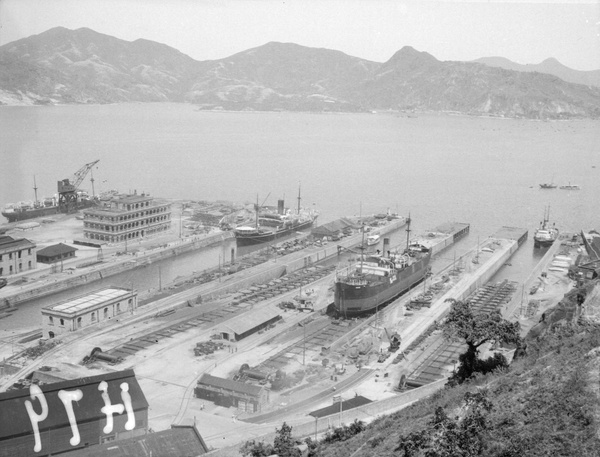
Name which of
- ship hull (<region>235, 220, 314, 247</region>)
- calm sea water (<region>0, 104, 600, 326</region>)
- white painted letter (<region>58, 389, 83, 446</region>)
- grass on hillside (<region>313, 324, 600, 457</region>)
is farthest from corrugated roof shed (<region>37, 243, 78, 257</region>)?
grass on hillside (<region>313, 324, 600, 457</region>)

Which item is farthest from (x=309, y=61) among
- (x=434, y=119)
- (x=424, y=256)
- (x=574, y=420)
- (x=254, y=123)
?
(x=574, y=420)

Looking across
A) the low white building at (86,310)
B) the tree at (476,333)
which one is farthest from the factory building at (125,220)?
the tree at (476,333)

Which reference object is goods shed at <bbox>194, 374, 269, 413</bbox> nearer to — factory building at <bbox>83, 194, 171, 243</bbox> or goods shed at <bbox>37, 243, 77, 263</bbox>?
goods shed at <bbox>37, 243, 77, 263</bbox>

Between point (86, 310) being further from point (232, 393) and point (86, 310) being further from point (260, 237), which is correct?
point (260, 237)

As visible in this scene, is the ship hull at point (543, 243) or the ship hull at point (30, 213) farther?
the ship hull at point (30, 213)

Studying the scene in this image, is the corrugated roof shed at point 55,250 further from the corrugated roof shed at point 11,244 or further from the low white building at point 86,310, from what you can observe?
the low white building at point 86,310

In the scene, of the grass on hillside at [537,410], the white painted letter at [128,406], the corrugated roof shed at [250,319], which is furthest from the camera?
the corrugated roof shed at [250,319]

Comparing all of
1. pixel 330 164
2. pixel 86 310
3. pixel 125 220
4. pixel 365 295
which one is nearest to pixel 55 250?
pixel 125 220
